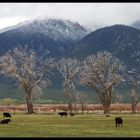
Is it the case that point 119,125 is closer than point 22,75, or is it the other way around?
point 119,125

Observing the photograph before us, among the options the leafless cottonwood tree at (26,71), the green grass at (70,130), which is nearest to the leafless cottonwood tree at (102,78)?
the leafless cottonwood tree at (26,71)

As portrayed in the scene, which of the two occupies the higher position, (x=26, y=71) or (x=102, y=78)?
(x=26, y=71)

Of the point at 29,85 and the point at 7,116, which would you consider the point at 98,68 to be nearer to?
the point at 29,85

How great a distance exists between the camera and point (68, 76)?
115125 mm

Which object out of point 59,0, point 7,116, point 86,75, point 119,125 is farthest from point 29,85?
point 59,0

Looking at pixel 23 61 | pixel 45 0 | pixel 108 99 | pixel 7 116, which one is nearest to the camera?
pixel 45 0

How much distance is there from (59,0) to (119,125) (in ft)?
159

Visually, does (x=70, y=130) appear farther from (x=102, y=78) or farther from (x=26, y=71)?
(x=26, y=71)

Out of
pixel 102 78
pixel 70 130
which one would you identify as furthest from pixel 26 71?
pixel 70 130

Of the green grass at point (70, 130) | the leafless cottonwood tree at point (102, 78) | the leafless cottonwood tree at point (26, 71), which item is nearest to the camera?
the green grass at point (70, 130)

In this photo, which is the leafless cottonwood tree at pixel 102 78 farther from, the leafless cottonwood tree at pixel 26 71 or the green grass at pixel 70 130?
the green grass at pixel 70 130

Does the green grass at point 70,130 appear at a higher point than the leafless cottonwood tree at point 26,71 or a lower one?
lower

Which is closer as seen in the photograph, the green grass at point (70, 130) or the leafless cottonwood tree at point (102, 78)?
the green grass at point (70, 130)

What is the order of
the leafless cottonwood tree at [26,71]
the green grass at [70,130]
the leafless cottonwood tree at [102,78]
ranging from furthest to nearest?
the leafless cottonwood tree at [26,71] < the leafless cottonwood tree at [102,78] < the green grass at [70,130]
